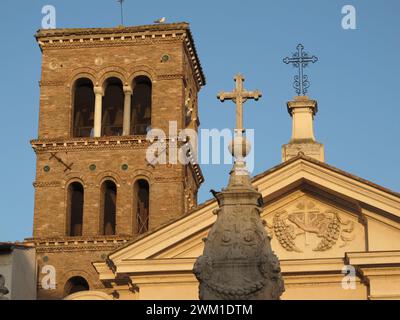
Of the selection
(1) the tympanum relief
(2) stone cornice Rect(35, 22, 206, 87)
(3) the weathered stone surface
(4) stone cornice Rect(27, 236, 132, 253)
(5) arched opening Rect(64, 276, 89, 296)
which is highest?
(2) stone cornice Rect(35, 22, 206, 87)

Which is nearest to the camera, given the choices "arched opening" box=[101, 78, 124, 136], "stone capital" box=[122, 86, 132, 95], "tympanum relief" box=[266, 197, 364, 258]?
"tympanum relief" box=[266, 197, 364, 258]

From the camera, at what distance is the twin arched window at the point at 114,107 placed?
47219 mm

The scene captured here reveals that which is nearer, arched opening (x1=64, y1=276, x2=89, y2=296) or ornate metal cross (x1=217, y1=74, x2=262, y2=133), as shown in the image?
ornate metal cross (x1=217, y1=74, x2=262, y2=133)

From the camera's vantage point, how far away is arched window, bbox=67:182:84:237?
4588cm

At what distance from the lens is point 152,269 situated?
93.7 ft

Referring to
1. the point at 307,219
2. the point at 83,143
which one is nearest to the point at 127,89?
the point at 83,143

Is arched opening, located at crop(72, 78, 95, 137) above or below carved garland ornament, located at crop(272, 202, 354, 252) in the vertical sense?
above

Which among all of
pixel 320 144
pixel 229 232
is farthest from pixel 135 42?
pixel 229 232

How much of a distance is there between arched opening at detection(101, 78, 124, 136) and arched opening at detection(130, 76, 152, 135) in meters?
0.63

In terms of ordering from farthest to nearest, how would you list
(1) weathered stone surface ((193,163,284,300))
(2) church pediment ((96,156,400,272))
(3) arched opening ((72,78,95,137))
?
(3) arched opening ((72,78,95,137))
(2) church pediment ((96,156,400,272))
(1) weathered stone surface ((193,163,284,300))

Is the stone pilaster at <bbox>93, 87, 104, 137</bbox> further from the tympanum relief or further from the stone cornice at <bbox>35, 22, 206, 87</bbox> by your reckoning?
the tympanum relief

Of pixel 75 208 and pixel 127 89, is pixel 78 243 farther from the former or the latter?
pixel 127 89

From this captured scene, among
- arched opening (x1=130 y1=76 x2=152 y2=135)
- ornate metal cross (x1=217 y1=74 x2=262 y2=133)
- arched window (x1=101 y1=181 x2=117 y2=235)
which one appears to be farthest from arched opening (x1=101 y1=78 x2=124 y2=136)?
ornate metal cross (x1=217 y1=74 x2=262 y2=133)
